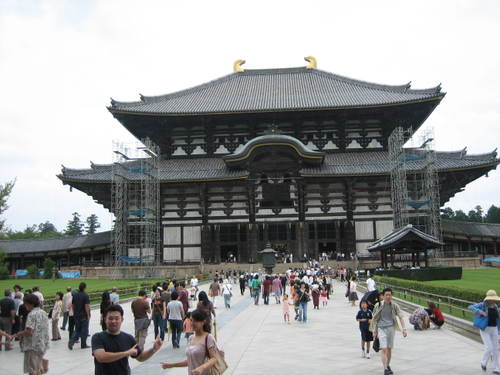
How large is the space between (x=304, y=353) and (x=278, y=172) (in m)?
39.7

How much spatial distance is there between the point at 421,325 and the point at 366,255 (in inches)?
1279

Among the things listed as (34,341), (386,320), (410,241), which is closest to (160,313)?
(34,341)

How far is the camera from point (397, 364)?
1226 centimetres

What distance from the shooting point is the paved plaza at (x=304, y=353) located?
470 inches

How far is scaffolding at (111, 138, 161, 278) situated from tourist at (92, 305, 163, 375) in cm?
4331

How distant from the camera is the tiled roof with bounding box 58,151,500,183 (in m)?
50.0

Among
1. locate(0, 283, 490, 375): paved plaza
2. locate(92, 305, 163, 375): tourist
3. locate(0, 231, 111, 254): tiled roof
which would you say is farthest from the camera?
locate(0, 231, 111, 254): tiled roof

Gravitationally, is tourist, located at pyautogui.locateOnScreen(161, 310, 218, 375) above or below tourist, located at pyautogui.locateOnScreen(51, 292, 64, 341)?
above

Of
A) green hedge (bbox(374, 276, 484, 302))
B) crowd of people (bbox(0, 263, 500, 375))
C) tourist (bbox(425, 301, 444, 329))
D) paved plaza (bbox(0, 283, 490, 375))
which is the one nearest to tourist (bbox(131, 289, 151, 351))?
crowd of people (bbox(0, 263, 500, 375))

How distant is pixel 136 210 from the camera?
51.6 m

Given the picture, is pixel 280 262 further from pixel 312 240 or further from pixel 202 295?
pixel 202 295

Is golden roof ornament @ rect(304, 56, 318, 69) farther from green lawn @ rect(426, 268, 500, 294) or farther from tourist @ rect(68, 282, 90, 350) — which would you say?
tourist @ rect(68, 282, 90, 350)

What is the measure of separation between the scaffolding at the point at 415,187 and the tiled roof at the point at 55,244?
102ft

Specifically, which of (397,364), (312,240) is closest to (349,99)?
(312,240)
